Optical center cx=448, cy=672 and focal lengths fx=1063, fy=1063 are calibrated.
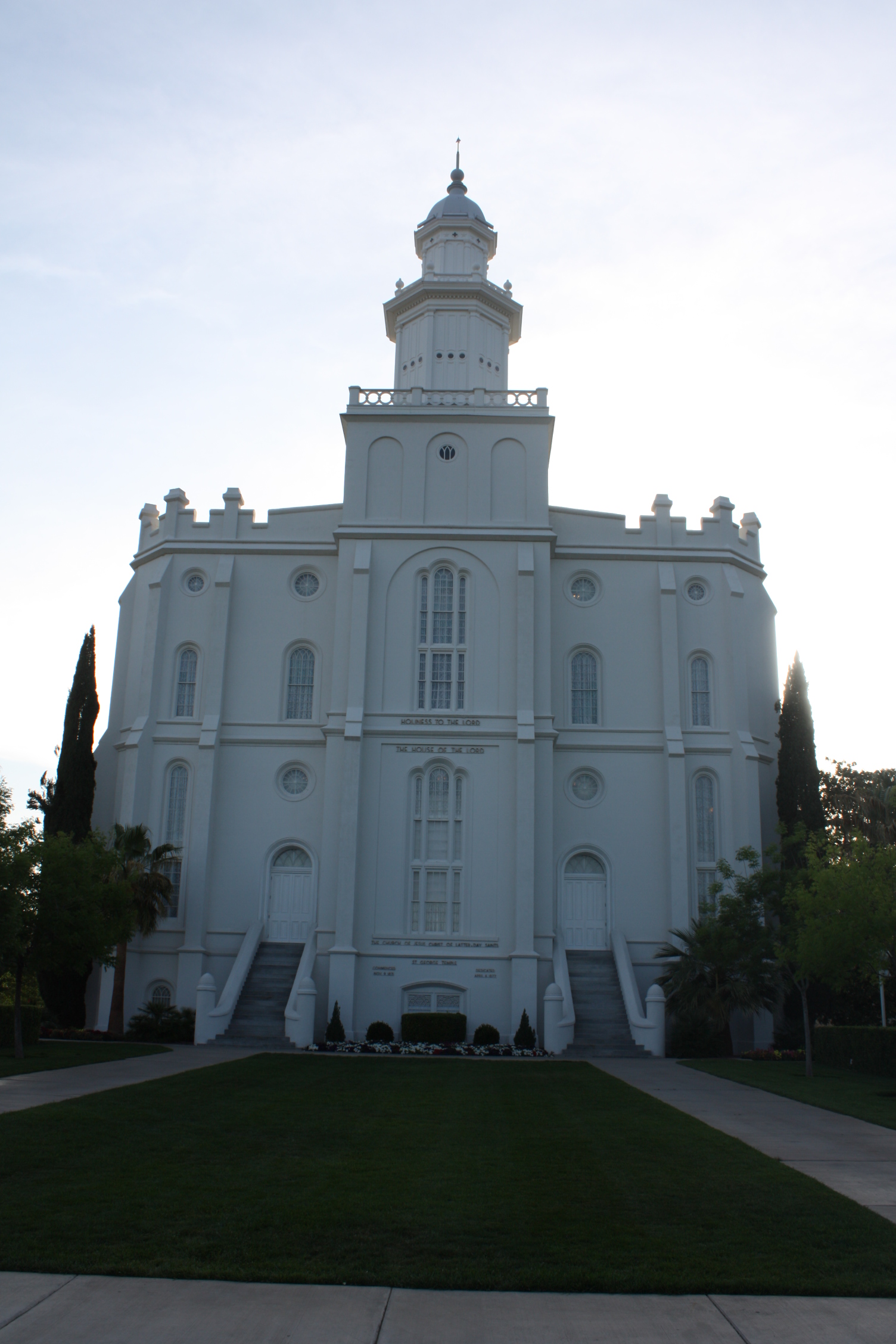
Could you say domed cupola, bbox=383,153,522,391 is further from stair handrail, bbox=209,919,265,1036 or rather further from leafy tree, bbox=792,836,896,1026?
leafy tree, bbox=792,836,896,1026

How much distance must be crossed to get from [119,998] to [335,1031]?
23.4 feet

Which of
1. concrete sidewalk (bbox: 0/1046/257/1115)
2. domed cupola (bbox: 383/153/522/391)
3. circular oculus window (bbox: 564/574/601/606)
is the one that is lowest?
concrete sidewalk (bbox: 0/1046/257/1115)

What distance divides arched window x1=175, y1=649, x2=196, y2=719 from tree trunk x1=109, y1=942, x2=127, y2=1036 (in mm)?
7557

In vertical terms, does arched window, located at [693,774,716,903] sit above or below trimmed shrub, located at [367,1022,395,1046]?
above

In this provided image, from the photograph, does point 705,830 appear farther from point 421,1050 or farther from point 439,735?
point 421,1050

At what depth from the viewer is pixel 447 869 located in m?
30.9

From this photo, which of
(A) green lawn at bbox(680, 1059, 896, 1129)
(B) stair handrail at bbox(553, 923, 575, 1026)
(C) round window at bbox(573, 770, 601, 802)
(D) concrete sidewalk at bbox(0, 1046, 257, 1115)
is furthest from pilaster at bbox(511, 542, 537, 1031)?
(D) concrete sidewalk at bbox(0, 1046, 257, 1115)

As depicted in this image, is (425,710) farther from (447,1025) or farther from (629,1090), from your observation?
(629,1090)

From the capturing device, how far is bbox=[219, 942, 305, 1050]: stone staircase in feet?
93.2

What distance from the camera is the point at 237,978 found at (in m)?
30.1

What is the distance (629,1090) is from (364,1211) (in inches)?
439

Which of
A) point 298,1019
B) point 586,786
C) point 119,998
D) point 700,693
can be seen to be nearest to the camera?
point 298,1019

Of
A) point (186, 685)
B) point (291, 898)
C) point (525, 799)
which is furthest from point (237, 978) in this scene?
point (186, 685)

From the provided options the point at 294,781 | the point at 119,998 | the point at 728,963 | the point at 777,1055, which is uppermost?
the point at 294,781
